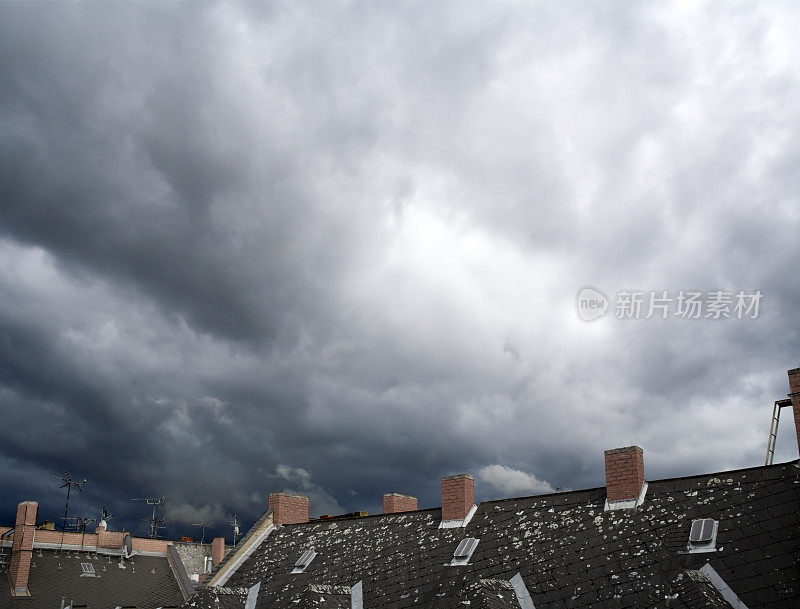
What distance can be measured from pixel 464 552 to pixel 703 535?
741cm

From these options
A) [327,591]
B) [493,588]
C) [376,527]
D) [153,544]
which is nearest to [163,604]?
[153,544]

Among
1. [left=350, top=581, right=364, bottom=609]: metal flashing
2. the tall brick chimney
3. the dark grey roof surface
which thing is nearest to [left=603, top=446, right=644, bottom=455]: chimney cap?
the tall brick chimney

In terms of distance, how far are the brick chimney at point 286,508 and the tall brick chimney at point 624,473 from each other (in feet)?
50.3

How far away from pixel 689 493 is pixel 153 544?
3958cm

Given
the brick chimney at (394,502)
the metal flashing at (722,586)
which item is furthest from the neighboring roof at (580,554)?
the brick chimney at (394,502)

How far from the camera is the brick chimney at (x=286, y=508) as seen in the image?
29953 millimetres

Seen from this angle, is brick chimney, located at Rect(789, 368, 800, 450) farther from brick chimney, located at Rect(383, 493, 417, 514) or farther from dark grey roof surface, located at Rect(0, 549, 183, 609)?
dark grey roof surface, located at Rect(0, 549, 183, 609)

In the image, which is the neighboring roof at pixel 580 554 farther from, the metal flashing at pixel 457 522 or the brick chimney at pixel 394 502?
the brick chimney at pixel 394 502

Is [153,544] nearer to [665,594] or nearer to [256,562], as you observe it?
[256,562]

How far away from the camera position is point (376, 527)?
2570 cm

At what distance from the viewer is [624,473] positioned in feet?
65.8

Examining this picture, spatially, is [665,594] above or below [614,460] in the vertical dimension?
below

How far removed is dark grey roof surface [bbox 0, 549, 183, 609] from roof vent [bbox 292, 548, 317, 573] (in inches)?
724

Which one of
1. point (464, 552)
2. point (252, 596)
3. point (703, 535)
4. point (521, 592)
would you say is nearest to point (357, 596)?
point (464, 552)
